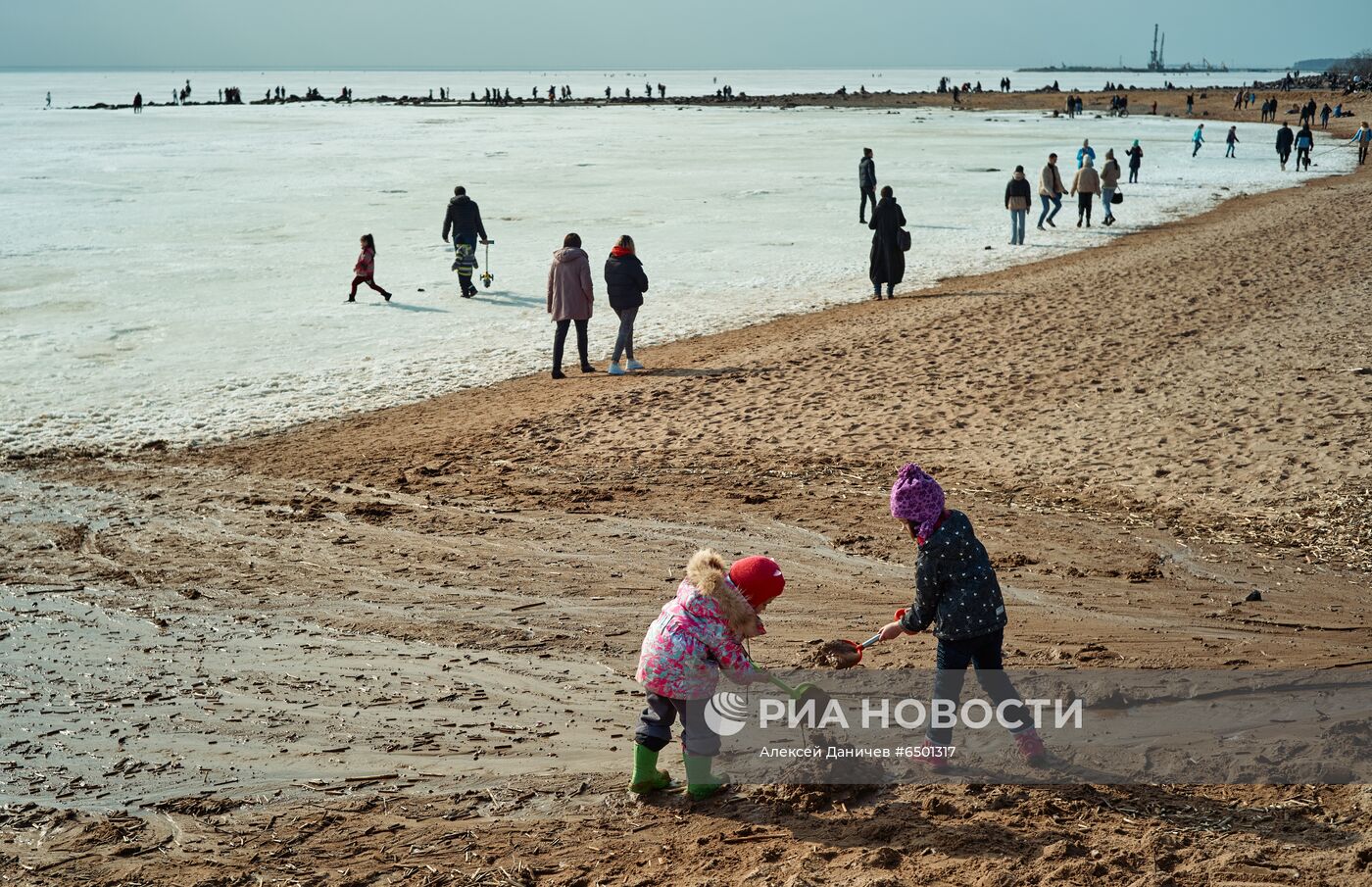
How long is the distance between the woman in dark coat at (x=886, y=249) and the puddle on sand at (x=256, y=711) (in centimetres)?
1278

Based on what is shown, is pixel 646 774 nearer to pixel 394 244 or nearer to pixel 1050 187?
pixel 394 244

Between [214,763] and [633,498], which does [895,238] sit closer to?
[633,498]

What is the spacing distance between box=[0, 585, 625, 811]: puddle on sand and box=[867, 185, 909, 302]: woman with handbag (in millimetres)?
12773

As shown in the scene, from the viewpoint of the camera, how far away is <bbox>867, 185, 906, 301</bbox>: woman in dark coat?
1838 centimetres

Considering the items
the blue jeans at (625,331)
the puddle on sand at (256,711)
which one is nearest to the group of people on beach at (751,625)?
the puddle on sand at (256,711)

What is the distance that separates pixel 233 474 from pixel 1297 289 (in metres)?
13.9

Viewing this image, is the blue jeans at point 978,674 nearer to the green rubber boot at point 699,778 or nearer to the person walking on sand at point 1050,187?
the green rubber boot at point 699,778

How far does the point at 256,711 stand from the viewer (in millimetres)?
6441

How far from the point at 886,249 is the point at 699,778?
14.2 meters

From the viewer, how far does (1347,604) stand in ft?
23.2

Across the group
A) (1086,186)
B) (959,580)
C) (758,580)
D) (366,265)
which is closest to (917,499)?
(959,580)

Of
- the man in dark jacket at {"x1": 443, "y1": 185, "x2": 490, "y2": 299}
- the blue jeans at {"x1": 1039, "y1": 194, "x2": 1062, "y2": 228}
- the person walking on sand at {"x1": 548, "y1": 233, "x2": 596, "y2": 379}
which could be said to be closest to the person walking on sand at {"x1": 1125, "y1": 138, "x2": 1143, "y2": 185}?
the blue jeans at {"x1": 1039, "y1": 194, "x2": 1062, "y2": 228}

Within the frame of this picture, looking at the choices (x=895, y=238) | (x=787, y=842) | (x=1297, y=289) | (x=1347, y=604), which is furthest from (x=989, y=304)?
(x=787, y=842)

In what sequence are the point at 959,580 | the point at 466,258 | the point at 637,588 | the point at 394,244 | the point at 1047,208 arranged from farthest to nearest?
1. the point at 1047,208
2. the point at 394,244
3. the point at 466,258
4. the point at 637,588
5. the point at 959,580
